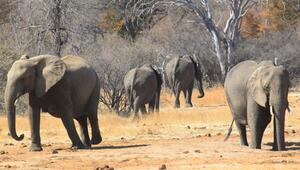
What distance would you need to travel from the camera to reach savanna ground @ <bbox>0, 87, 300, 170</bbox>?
45.4 feet

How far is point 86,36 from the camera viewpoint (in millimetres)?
34094

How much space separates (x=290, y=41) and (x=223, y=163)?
33400 millimetres

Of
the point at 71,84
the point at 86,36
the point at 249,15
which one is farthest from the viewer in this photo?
the point at 249,15

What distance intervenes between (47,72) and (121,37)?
3881cm

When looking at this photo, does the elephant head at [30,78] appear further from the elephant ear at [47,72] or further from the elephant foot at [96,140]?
the elephant foot at [96,140]

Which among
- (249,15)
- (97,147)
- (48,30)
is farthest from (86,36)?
(249,15)

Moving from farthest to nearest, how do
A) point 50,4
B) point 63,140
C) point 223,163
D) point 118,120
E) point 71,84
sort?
point 50,4
point 118,120
point 63,140
point 71,84
point 223,163

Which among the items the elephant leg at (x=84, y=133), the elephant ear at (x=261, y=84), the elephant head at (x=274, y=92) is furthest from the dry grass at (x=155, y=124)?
the elephant head at (x=274, y=92)

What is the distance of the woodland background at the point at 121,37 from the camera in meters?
31.0

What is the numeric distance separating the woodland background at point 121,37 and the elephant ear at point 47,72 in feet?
39.6

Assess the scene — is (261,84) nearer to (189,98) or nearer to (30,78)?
(30,78)

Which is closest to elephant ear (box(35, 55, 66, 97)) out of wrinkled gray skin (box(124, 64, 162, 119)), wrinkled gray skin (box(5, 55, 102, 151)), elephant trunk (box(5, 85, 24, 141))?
wrinkled gray skin (box(5, 55, 102, 151))

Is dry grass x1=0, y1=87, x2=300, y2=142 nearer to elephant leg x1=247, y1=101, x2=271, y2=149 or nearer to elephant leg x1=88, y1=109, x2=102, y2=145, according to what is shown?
elephant leg x1=88, y1=109, x2=102, y2=145

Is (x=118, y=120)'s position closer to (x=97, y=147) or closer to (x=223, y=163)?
(x=97, y=147)
